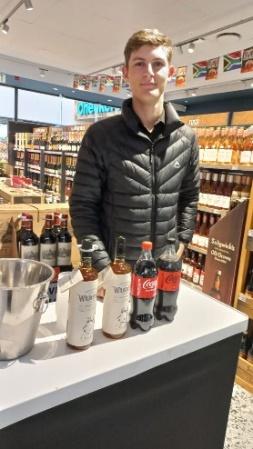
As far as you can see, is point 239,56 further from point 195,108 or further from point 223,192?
point 195,108

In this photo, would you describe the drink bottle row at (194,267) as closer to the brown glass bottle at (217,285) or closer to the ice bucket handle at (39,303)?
the brown glass bottle at (217,285)

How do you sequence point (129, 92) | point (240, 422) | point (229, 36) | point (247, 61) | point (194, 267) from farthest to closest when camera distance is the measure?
point (129, 92) → point (229, 36) → point (247, 61) → point (194, 267) → point (240, 422)

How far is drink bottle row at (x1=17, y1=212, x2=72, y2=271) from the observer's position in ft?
4.61

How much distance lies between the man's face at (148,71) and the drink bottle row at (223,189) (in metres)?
1.60

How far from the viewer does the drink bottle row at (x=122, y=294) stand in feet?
3.01

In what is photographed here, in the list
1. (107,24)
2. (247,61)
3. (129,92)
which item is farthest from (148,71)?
(129,92)

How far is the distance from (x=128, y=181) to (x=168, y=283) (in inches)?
23.3

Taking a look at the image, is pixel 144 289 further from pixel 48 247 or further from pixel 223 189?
pixel 223 189

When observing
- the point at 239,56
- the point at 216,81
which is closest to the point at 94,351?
the point at 239,56

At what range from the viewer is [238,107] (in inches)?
428

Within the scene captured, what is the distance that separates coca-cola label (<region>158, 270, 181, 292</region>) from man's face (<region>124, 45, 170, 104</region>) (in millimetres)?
763

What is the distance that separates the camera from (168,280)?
1114 mm

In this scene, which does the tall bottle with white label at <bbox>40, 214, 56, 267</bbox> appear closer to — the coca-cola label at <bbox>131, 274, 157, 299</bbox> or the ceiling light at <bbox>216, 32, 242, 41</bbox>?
the coca-cola label at <bbox>131, 274, 157, 299</bbox>

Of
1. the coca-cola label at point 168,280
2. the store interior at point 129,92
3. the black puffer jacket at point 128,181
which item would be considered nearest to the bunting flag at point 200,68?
the store interior at point 129,92
